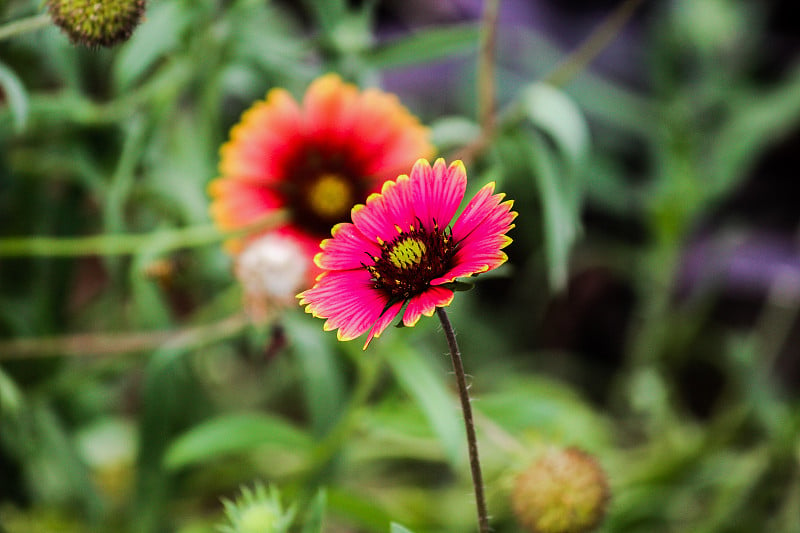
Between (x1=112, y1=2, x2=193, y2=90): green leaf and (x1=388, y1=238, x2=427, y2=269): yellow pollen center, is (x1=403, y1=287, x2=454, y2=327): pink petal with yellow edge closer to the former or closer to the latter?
(x1=388, y1=238, x2=427, y2=269): yellow pollen center

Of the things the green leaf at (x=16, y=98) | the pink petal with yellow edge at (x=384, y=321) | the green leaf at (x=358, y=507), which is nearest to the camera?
the pink petal with yellow edge at (x=384, y=321)

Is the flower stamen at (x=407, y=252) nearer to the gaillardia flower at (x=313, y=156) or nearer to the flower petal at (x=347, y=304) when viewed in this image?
the flower petal at (x=347, y=304)

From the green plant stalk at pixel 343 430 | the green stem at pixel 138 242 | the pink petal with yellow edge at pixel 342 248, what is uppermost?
the green stem at pixel 138 242

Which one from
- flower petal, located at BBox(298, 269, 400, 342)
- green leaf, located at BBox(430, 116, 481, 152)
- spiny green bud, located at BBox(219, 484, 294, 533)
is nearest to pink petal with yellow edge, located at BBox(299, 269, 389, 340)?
flower petal, located at BBox(298, 269, 400, 342)

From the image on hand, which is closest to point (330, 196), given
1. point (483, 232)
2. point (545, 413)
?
point (545, 413)

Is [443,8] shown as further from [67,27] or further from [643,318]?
[67,27]

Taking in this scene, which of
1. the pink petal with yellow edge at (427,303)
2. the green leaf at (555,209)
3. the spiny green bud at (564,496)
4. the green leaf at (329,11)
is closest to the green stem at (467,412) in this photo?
the pink petal with yellow edge at (427,303)

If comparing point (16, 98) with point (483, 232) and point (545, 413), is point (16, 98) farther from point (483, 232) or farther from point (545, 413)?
point (545, 413)
